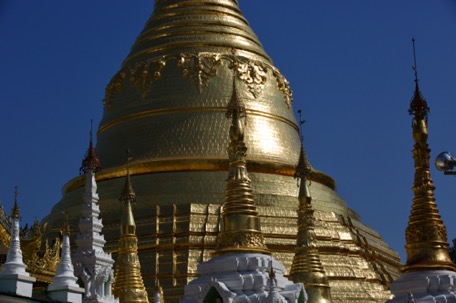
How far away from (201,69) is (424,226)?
16591 mm

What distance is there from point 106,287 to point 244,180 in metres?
3.15

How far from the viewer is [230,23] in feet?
115

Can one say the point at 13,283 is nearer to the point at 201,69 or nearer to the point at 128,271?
the point at 128,271

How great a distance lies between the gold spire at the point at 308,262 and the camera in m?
22.6

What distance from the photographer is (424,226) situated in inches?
679

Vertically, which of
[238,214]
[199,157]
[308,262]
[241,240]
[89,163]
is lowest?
[241,240]

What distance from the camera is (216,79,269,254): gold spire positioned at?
18906mm

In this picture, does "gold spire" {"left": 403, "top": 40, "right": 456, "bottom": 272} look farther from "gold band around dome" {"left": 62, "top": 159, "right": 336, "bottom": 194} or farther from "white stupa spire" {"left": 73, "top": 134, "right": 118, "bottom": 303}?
"gold band around dome" {"left": 62, "top": 159, "right": 336, "bottom": 194}

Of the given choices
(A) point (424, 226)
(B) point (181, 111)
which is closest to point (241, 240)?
(A) point (424, 226)

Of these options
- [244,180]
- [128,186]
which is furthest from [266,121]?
[244,180]

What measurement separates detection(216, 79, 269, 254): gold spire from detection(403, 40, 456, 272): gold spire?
110 inches

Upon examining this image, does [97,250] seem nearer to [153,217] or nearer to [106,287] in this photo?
[106,287]

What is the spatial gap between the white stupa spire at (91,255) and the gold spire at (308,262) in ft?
13.9

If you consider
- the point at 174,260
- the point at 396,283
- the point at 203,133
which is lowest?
the point at 396,283
